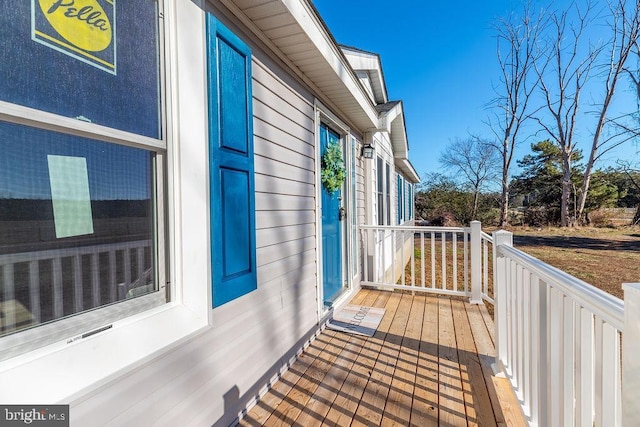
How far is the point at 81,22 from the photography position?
1.03m

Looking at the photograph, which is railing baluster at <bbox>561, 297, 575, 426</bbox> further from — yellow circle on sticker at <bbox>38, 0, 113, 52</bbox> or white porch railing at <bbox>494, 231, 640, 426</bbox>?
yellow circle on sticker at <bbox>38, 0, 113, 52</bbox>

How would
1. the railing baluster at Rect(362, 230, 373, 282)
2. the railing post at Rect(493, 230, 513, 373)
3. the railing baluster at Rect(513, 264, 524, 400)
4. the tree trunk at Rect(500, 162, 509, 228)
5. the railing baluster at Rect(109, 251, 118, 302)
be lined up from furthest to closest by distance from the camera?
the tree trunk at Rect(500, 162, 509, 228) < the railing baluster at Rect(362, 230, 373, 282) < the railing post at Rect(493, 230, 513, 373) < the railing baluster at Rect(513, 264, 524, 400) < the railing baluster at Rect(109, 251, 118, 302)

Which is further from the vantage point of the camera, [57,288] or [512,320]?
[512,320]

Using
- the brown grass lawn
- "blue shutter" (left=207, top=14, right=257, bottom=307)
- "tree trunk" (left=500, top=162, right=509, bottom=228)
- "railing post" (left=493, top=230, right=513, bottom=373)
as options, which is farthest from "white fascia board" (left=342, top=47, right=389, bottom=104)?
"tree trunk" (left=500, top=162, right=509, bottom=228)

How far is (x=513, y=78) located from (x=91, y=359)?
18789 mm

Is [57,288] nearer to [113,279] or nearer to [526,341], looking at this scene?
[113,279]

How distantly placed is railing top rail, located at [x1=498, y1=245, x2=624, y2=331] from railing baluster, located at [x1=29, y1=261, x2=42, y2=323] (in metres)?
1.61

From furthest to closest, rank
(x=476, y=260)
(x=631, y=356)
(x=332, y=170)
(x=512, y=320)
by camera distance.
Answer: (x=476, y=260) < (x=332, y=170) < (x=512, y=320) < (x=631, y=356)

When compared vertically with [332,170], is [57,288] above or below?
below

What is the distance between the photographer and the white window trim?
0.87 meters

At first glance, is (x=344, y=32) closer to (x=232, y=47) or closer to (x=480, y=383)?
(x=232, y=47)

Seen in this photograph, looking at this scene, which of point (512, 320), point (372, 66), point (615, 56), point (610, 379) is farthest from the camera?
point (615, 56)

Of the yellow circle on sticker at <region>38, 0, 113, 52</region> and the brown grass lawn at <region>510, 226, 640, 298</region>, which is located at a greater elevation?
the yellow circle on sticker at <region>38, 0, 113, 52</region>

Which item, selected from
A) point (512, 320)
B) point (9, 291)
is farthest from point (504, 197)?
point (9, 291)
